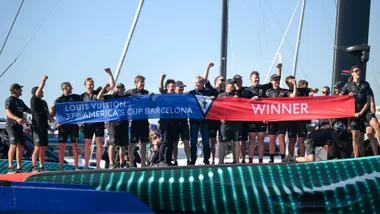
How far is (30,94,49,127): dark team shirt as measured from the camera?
8820 mm

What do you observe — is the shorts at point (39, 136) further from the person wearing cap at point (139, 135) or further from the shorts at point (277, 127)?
the shorts at point (277, 127)

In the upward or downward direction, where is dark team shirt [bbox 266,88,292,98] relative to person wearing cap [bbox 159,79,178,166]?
upward

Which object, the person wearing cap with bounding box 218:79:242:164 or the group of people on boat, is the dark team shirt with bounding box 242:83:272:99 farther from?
the person wearing cap with bounding box 218:79:242:164

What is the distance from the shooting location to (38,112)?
8.86m

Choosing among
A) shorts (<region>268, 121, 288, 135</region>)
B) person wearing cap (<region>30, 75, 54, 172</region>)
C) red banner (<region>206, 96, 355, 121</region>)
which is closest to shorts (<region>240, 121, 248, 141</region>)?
red banner (<region>206, 96, 355, 121</region>)

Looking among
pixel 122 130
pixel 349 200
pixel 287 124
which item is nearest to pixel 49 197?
pixel 349 200

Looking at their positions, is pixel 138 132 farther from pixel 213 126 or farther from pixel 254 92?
pixel 254 92

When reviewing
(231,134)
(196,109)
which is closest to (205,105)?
(196,109)

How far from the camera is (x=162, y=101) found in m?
9.05

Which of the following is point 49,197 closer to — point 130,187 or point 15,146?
point 130,187

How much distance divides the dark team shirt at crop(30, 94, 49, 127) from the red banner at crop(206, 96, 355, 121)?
3.00 m

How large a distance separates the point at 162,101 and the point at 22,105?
8.54 ft

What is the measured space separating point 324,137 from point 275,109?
3.98 feet

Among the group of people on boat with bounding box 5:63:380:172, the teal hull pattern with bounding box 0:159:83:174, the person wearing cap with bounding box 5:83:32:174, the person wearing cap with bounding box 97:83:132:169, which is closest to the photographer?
the group of people on boat with bounding box 5:63:380:172
